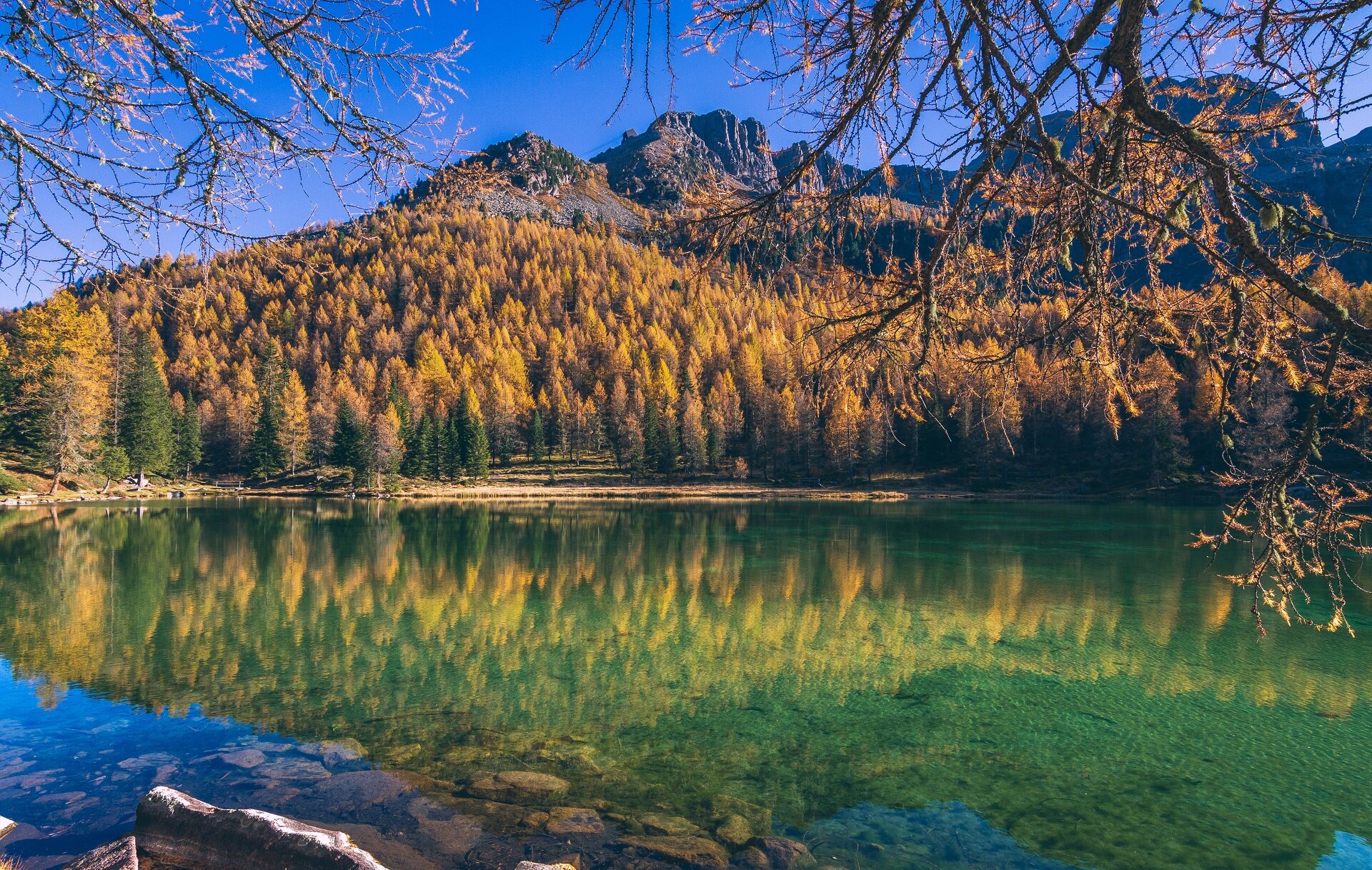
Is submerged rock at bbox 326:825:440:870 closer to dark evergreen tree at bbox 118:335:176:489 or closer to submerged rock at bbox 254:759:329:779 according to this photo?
submerged rock at bbox 254:759:329:779

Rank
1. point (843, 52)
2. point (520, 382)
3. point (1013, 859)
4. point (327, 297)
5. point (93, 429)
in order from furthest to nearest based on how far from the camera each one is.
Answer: point (327, 297)
point (520, 382)
point (93, 429)
point (1013, 859)
point (843, 52)

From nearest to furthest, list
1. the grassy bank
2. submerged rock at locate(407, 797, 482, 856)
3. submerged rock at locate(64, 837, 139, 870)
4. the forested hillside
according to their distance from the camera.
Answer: the forested hillside → submerged rock at locate(64, 837, 139, 870) → submerged rock at locate(407, 797, 482, 856) → the grassy bank

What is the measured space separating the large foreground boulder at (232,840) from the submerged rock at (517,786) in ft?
5.85

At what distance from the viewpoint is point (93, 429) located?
49500 mm

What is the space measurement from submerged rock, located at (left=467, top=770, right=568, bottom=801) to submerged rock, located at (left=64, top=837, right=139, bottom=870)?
274 cm

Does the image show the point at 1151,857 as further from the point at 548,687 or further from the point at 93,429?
the point at 93,429

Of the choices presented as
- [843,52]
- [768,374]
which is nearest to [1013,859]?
[843,52]

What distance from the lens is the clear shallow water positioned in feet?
21.6

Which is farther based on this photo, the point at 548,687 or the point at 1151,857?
the point at 548,687


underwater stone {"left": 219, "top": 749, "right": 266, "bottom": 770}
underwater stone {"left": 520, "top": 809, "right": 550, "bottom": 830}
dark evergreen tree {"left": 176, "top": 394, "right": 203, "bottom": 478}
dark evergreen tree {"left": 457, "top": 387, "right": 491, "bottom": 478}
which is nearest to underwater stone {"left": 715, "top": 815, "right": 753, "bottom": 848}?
underwater stone {"left": 520, "top": 809, "right": 550, "bottom": 830}

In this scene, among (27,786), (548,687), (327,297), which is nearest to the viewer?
(27,786)

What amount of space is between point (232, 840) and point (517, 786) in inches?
102

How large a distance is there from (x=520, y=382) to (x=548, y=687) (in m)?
88.9

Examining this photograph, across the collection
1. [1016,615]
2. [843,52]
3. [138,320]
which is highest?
[138,320]
